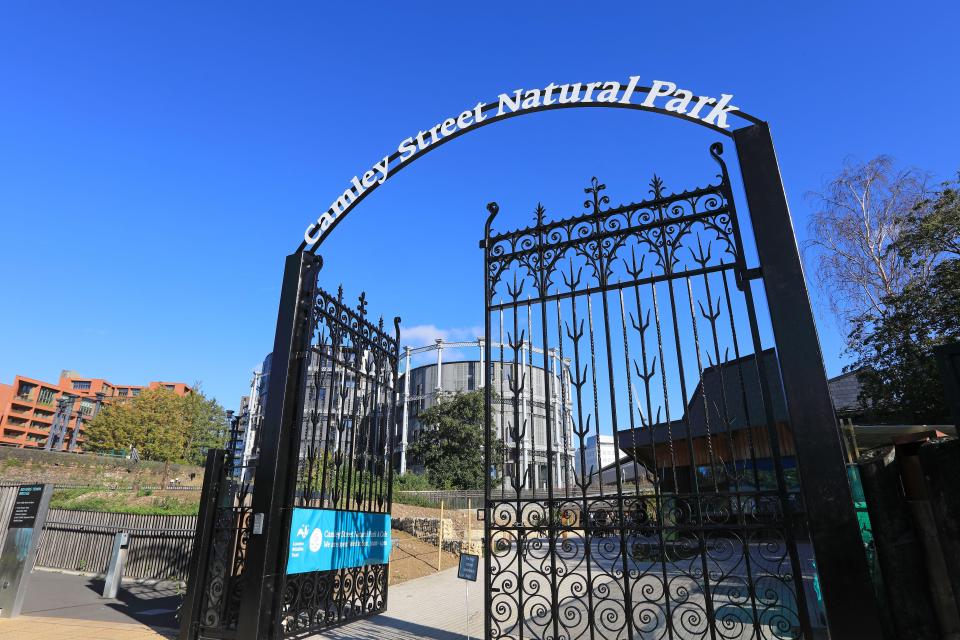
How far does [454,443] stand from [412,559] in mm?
24459

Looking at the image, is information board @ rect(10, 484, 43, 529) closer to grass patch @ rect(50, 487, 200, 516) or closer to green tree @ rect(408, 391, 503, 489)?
grass patch @ rect(50, 487, 200, 516)

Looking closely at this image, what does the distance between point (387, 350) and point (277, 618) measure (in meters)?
3.96

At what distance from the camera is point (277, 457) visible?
5766 millimetres

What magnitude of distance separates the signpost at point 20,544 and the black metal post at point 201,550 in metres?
3.34

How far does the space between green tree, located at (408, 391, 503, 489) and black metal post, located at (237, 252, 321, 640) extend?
31.6 meters

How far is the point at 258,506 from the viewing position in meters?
5.59

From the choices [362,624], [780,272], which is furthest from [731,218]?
[362,624]

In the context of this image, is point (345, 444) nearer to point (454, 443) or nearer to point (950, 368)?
point (950, 368)

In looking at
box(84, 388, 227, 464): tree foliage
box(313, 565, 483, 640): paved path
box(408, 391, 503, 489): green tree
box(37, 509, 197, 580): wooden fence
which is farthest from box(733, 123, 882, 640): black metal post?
box(84, 388, 227, 464): tree foliage

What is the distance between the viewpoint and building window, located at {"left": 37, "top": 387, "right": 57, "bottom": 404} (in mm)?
77625

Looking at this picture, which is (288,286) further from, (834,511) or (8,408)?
(8,408)

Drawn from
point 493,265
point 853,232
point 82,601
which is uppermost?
point 853,232

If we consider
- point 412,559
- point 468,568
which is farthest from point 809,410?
point 412,559

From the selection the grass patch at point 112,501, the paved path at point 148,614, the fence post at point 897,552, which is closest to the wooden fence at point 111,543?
the paved path at point 148,614
